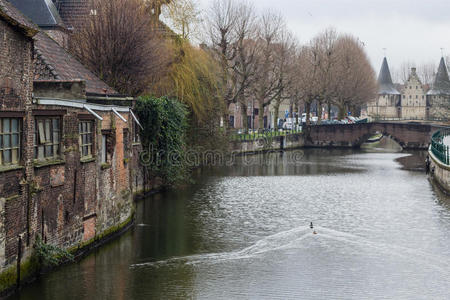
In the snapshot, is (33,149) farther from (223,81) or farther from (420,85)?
(420,85)

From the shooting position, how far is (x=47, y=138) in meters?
14.0

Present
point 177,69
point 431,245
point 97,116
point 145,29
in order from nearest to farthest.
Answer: point 97,116, point 431,245, point 145,29, point 177,69

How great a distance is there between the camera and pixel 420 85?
140m

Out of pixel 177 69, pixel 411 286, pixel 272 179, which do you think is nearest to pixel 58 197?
pixel 411 286

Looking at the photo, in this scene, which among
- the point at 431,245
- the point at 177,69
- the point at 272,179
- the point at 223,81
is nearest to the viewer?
the point at 431,245

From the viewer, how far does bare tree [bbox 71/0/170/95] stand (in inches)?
1083

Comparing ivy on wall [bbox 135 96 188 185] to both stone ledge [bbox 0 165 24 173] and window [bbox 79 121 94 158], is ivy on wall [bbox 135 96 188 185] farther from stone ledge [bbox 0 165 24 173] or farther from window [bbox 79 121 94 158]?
stone ledge [bbox 0 165 24 173]

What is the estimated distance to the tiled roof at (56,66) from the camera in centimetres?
1797

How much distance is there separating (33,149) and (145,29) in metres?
16.5

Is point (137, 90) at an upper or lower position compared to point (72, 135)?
upper

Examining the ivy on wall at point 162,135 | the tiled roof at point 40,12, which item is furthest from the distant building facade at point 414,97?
the ivy on wall at point 162,135

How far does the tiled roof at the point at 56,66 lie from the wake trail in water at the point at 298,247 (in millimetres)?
6194

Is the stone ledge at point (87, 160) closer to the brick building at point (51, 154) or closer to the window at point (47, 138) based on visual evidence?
the brick building at point (51, 154)

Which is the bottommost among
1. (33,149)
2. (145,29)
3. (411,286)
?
(411,286)
